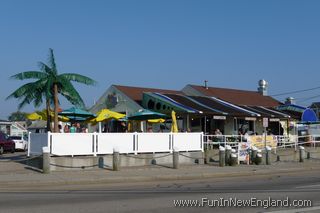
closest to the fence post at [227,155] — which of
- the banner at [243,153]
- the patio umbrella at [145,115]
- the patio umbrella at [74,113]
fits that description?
the banner at [243,153]

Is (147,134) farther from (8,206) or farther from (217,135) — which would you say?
(8,206)

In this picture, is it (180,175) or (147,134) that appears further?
(147,134)

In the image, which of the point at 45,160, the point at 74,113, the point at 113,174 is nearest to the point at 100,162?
the point at 113,174

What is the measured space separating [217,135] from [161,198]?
1569 centimetres

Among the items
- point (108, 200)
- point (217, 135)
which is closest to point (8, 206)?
point (108, 200)

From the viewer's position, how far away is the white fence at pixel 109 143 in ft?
67.7

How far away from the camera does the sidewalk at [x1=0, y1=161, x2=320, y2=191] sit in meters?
17.0

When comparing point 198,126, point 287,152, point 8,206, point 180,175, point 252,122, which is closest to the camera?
point 8,206

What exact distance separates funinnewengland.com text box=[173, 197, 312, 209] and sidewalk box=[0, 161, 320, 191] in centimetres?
658

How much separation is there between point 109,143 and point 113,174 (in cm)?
282

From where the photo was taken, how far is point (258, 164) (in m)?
27.1

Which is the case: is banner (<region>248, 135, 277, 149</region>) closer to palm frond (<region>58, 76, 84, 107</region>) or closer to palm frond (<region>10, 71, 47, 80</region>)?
palm frond (<region>58, 76, 84, 107</region>)

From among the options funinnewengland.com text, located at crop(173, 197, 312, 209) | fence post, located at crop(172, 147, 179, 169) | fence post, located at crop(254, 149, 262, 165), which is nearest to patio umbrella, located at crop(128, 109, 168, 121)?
fence post, located at crop(172, 147, 179, 169)

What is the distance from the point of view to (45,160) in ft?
62.4
